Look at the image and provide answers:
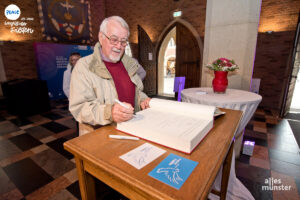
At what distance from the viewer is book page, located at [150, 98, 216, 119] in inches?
33.5

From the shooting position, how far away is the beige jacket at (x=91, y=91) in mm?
942

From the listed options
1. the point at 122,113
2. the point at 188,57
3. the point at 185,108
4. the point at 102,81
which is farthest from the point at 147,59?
the point at 122,113

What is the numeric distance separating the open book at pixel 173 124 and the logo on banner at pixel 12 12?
6312 mm

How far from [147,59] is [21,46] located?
424 cm

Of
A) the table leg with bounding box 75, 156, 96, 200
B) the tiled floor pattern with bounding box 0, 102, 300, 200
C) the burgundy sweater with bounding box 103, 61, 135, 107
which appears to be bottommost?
the tiled floor pattern with bounding box 0, 102, 300, 200

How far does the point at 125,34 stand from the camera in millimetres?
1141

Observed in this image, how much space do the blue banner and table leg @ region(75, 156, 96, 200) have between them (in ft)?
18.7

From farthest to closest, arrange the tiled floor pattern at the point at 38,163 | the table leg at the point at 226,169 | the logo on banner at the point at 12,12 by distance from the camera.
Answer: the logo on banner at the point at 12,12 < the tiled floor pattern at the point at 38,163 < the table leg at the point at 226,169

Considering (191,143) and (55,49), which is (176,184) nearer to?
(191,143)

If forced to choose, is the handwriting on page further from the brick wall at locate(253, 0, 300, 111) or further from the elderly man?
the brick wall at locate(253, 0, 300, 111)

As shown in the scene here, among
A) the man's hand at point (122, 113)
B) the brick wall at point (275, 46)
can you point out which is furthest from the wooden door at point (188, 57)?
the man's hand at point (122, 113)

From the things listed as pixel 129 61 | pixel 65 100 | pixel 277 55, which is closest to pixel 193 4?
pixel 277 55

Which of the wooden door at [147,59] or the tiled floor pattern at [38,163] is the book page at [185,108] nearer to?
the tiled floor pattern at [38,163]

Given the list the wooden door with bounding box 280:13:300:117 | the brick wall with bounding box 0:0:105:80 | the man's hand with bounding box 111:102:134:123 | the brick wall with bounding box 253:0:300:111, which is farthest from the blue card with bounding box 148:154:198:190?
the brick wall with bounding box 0:0:105:80
